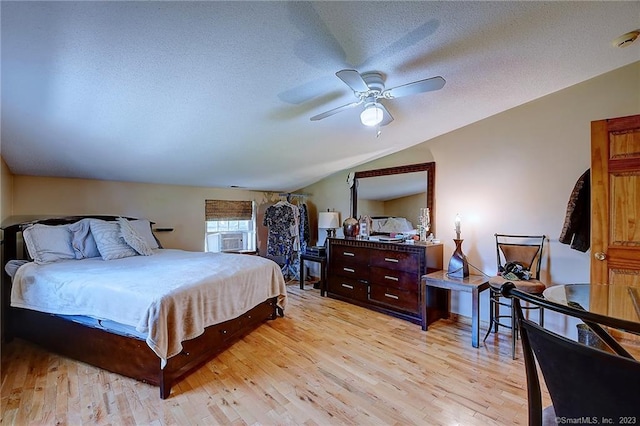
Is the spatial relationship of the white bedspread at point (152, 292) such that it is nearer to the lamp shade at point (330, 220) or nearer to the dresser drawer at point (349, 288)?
the dresser drawer at point (349, 288)

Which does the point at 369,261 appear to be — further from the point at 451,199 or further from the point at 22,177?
the point at 22,177

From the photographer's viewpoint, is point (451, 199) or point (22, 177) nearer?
point (22, 177)

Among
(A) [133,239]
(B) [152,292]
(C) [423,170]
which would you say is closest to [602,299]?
(C) [423,170]

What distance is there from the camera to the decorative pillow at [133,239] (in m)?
3.29

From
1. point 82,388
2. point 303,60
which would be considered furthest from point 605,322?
point 82,388

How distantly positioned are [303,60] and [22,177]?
134 inches

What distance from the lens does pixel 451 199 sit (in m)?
3.60

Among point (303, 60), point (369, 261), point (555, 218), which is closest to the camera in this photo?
point (303, 60)

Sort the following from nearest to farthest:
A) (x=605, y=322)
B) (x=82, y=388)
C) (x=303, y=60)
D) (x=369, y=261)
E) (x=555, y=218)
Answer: (x=605, y=322) → (x=303, y=60) → (x=82, y=388) → (x=555, y=218) → (x=369, y=261)

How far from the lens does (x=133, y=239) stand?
3.33 meters

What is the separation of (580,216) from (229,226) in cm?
470

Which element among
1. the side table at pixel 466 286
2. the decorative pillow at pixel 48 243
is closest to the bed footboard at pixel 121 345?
A: the decorative pillow at pixel 48 243

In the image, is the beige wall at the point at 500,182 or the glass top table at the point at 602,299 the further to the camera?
the beige wall at the point at 500,182

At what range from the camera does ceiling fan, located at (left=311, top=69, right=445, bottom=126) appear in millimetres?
1820
